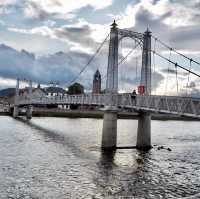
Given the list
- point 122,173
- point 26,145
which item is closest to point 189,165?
point 122,173

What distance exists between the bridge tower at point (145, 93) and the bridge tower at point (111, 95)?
4.48 meters

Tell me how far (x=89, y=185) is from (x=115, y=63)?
27.6 meters

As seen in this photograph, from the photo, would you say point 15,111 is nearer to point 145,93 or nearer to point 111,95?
point 111,95

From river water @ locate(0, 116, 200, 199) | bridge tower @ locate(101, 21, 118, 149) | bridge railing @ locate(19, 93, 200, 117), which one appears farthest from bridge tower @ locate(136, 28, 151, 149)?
bridge railing @ locate(19, 93, 200, 117)

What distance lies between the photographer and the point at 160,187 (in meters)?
32.8

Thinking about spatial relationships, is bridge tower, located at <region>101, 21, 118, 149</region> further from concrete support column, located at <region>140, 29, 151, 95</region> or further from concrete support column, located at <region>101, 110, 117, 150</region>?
concrete support column, located at <region>140, 29, 151, 95</region>

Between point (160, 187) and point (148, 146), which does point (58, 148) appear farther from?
point (160, 187)

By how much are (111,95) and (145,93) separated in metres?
5.03

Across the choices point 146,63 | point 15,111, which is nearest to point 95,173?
point 146,63

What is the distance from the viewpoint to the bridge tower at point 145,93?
57.8 metres

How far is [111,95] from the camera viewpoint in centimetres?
5616

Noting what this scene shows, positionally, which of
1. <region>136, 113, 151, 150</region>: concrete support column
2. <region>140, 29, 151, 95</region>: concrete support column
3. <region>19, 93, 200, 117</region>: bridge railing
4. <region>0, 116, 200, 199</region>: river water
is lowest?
<region>0, 116, 200, 199</region>: river water

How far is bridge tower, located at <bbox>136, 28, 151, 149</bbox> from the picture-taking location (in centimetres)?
5784

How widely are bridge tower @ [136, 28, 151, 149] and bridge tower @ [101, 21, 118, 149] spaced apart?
4.48 m
